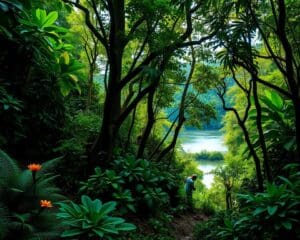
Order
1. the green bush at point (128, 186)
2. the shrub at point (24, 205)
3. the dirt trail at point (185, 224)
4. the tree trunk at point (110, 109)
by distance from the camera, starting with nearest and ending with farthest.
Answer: the shrub at point (24, 205), the green bush at point (128, 186), the tree trunk at point (110, 109), the dirt trail at point (185, 224)

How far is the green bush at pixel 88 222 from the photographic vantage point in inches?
123

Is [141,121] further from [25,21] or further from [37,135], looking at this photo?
[25,21]

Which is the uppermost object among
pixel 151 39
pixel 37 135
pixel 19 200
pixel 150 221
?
pixel 151 39

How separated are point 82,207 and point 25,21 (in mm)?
3388

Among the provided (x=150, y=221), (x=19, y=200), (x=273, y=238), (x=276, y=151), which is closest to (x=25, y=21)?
(x=19, y=200)

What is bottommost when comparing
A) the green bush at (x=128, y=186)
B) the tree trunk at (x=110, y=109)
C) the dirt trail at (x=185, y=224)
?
the dirt trail at (x=185, y=224)

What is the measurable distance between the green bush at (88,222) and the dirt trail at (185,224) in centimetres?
318

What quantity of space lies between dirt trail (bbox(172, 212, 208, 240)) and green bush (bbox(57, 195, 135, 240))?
3.18 m

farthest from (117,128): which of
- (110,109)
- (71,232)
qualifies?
(71,232)

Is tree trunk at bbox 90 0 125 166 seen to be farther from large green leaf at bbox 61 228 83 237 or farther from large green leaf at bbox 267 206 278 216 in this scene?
large green leaf at bbox 267 206 278 216

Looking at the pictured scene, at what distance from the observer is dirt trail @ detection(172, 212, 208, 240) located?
6580mm

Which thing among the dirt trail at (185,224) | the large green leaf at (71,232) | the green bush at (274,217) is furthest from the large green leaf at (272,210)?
the dirt trail at (185,224)

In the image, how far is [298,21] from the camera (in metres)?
5.49

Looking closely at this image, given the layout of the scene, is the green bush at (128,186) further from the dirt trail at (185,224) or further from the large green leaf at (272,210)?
the large green leaf at (272,210)
